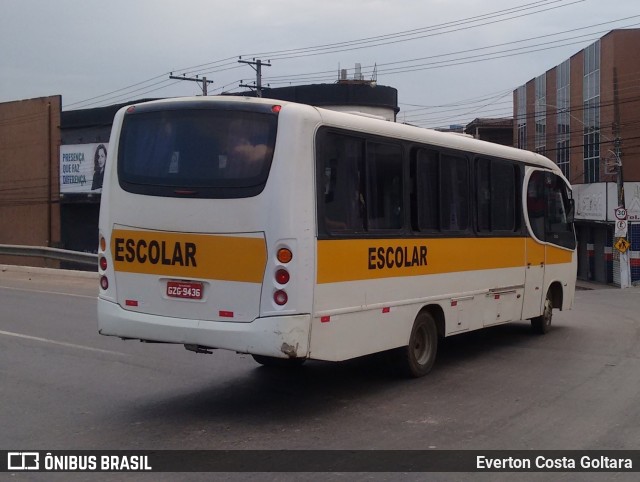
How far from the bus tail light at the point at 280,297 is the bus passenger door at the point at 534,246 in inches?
242

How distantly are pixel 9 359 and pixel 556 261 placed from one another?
8.63 meters

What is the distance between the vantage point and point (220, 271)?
25.9 feet

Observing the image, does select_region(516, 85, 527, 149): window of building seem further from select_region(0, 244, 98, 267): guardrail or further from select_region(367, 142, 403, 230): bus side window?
select_region(367, 142, 403, 230): bus side window

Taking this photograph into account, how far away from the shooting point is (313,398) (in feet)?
29.5

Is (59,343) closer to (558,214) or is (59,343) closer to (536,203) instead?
(536,203)

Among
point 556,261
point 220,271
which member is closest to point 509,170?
point 556,261

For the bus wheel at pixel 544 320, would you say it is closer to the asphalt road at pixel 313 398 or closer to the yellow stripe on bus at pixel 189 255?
the asphalt road at pixel 313 398

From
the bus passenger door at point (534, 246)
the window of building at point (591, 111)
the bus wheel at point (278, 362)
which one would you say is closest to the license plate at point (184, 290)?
the bus wheel at point (278, 362)

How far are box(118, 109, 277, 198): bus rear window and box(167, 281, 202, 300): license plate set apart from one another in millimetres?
852

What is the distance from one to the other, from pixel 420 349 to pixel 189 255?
3482 millimetres

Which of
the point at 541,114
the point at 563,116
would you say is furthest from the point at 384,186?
the point at 541,114

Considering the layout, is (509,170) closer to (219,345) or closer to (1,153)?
(219,345)

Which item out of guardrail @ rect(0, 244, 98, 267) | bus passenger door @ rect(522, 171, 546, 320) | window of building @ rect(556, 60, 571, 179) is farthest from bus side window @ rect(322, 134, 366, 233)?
window of building @ rect(556, 60, 571, 179)

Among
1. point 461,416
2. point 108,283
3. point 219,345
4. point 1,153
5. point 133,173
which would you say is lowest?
point 461,416
